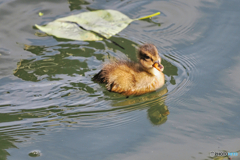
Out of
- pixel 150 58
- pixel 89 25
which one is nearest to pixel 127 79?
pixel 150 58

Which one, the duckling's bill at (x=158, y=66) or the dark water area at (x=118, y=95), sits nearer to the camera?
the dark water area at (x=118, y=95)

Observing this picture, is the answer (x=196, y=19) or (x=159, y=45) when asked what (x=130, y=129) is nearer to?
(x=159, y=45)

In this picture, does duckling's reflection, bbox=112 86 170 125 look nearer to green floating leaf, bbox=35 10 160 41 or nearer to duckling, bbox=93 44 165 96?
duckling, bbox=93 44 165 96

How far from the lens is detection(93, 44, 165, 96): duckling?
3748 mm

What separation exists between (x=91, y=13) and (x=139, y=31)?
80cm

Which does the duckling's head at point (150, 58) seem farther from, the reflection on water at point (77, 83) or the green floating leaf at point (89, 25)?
the green floating leaf at point (89, 25)

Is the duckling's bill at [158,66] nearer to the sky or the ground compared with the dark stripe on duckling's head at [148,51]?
nearer to the ground

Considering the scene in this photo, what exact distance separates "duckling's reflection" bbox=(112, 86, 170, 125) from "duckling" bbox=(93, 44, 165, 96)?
0.09 meters

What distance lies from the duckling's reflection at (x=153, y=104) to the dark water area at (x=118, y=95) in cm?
1

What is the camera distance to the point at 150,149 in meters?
2.90

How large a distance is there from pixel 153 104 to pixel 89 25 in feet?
6.02

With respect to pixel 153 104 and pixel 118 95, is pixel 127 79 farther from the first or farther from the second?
pixel 153 104

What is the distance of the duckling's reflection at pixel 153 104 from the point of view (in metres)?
3.37

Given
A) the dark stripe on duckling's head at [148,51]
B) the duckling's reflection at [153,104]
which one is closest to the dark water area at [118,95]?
the duckling's reflection at [153,104]
